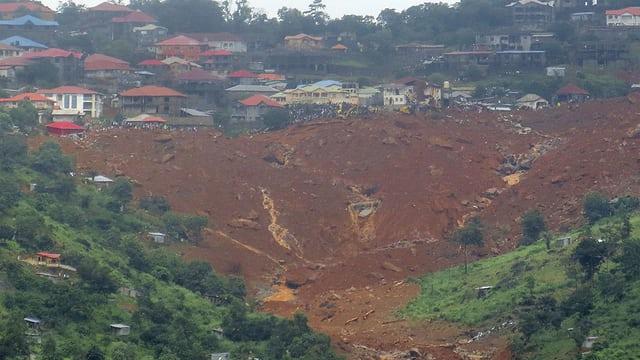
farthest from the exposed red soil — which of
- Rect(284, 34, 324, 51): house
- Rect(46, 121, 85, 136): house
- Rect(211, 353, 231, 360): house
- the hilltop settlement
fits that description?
Rect(284, 34, 324, 51): house

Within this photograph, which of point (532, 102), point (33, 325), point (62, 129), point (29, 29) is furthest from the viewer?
point (29, 29)

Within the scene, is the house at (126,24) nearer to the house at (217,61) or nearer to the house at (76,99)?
the house at (217,61)

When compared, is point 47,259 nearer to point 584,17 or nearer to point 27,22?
point 27,22

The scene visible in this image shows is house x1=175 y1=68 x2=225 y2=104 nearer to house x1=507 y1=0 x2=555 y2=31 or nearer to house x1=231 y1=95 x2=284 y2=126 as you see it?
house x1=231 y1=95 x2=284 y2=126

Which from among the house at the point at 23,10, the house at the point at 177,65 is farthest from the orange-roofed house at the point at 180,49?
the house at the point at 23,10

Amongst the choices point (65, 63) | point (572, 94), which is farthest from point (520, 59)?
point (65, 63)

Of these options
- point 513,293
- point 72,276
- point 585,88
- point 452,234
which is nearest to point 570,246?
point 513,293
